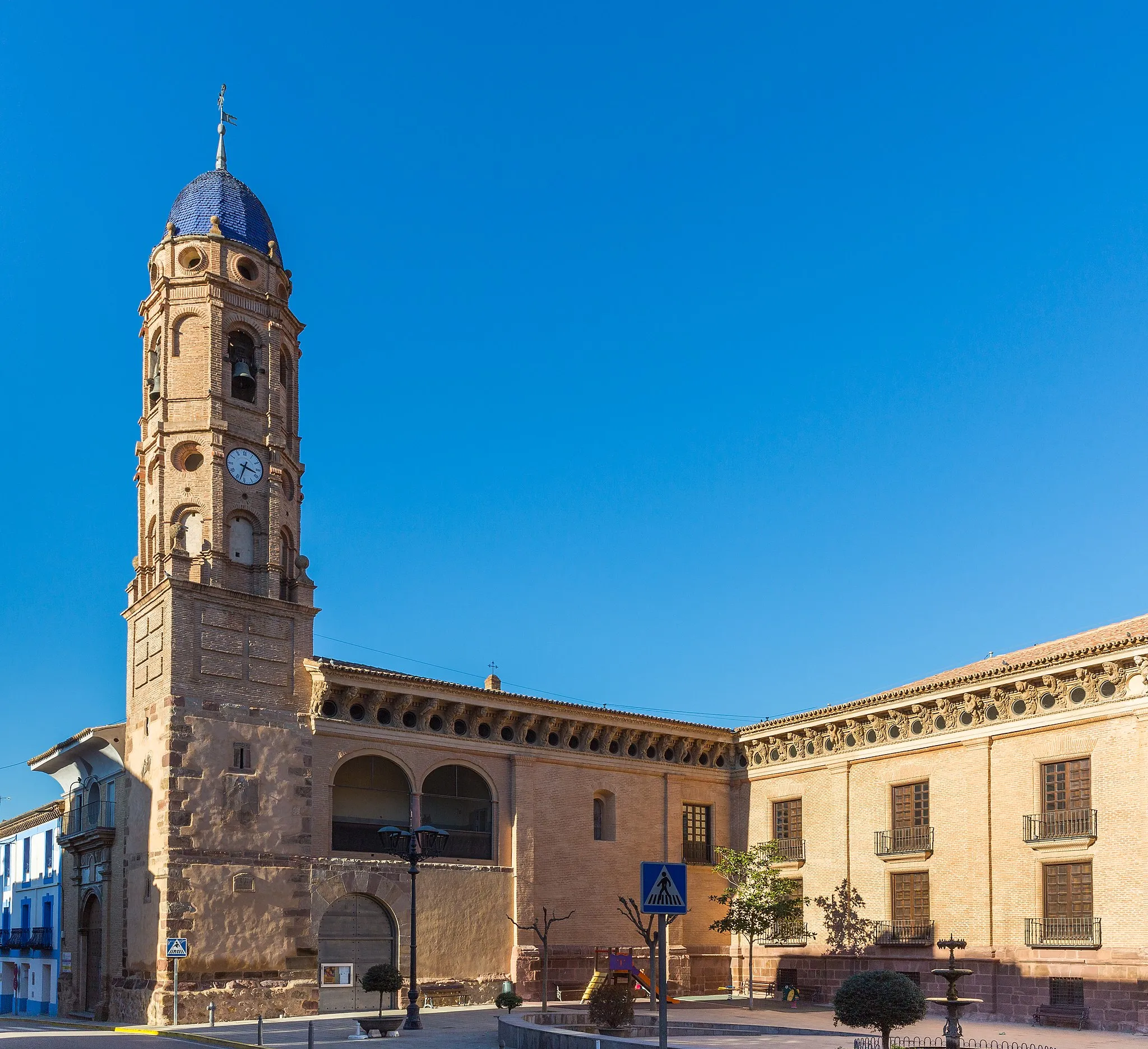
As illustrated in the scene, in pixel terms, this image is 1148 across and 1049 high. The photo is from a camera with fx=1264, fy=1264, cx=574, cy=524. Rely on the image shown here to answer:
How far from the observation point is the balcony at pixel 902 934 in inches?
1275

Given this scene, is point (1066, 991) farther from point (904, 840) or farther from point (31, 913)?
point (31, 913)

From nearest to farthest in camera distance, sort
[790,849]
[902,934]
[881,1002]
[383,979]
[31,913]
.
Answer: [881,1002], [383,979], [902,934], [790,849], [31,913]

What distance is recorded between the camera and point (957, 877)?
32000mm

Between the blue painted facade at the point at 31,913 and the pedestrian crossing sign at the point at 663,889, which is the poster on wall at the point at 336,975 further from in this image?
the pedestrian crossing sign at the point at 663,889

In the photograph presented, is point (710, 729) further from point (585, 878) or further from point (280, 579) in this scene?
point (280, 579)

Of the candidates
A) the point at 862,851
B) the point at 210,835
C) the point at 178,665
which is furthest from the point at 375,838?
the point at 862,851

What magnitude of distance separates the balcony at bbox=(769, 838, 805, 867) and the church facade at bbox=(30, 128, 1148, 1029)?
113 mm

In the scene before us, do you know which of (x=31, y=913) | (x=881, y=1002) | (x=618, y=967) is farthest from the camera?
(x=31, y=913)

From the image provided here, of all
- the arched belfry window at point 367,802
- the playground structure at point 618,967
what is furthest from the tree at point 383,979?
the arched belfry window at point 367,802

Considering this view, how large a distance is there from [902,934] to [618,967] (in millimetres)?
7646

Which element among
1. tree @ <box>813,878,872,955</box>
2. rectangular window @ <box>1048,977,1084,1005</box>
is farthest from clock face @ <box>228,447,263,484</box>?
rectangular window @ <box>1048,977,1084,1005</box>

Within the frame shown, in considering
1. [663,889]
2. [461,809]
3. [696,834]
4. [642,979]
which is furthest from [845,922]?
[663,889]

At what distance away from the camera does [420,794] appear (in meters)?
34.0

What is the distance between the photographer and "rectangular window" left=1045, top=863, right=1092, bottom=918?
94.8 feet
